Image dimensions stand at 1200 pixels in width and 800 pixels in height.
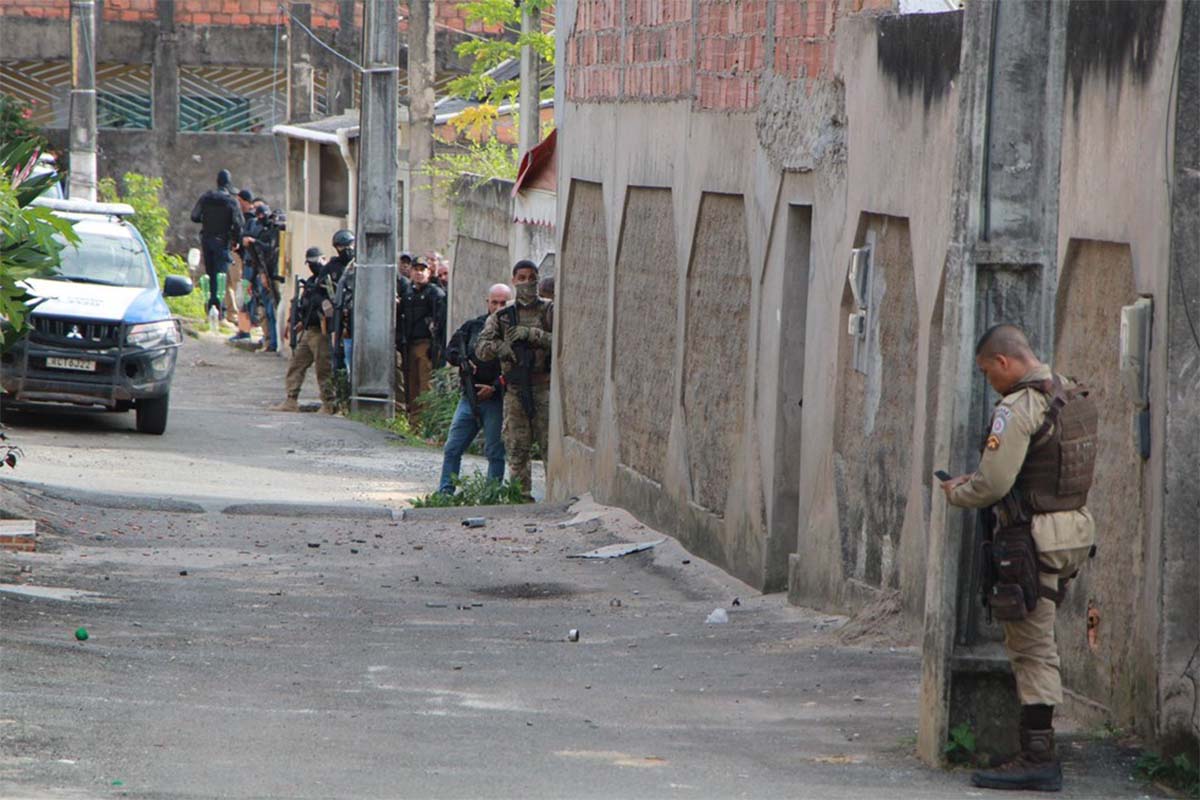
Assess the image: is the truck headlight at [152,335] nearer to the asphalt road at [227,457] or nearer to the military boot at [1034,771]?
the asphalt road at [227,457]

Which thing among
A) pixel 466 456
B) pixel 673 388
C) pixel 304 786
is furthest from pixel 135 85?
pixel 304 786

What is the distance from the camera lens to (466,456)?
66.0 feet

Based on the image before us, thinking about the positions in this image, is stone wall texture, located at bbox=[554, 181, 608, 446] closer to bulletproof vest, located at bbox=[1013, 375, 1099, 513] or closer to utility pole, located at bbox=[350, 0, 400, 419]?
utility pole, located at bbox=[350, 0, 400, 419]

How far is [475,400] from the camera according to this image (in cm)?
1579

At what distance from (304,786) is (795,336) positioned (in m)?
5.50

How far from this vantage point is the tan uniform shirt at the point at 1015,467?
593 centimetres

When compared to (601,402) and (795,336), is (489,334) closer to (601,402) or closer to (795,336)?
(601,402)

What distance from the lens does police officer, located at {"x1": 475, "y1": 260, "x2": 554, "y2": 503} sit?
1566 cm

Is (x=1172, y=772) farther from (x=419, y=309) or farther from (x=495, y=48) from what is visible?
(x=495, y=48)

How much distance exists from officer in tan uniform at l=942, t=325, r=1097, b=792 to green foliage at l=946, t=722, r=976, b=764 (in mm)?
144

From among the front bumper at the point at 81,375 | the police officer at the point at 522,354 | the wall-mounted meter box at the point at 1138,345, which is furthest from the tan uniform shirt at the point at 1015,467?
the front bumper at the point at 81,375

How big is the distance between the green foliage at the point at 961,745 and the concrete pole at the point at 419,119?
852 inches

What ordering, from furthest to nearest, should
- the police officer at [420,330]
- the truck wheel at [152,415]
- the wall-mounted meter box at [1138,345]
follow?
the police officer at [420,330]
the truck wheel at [152,415]
the wall-mounted meter box at [1138,345]

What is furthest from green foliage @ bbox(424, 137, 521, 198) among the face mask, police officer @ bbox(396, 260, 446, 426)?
the face mask
